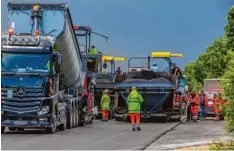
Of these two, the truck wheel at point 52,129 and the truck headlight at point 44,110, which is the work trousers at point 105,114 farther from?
the truck headlight at point 44,110

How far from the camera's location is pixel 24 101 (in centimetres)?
2258

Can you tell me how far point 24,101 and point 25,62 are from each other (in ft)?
4.35

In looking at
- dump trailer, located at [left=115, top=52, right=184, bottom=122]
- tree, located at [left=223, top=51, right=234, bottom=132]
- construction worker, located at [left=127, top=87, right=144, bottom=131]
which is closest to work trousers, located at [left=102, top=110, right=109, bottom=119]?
dump trailer, located at [left=115, top=52, right=184, bottom=122]

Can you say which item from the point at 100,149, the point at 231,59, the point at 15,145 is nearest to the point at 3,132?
the point at 15,145

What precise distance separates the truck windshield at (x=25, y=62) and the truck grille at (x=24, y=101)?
0.69m

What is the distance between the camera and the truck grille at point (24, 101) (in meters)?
22.5

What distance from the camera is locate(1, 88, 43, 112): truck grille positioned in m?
22.5

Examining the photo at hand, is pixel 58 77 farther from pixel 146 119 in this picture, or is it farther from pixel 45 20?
pixel 146 119

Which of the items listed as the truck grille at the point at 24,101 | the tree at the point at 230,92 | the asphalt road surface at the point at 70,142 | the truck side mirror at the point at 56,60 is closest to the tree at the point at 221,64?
the tree at the point at 230,92

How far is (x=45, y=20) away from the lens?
24250mm

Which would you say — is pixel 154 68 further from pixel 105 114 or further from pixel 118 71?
pixel 105 114

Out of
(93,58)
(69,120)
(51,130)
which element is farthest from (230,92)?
(93,58)

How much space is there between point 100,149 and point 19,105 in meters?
6.77

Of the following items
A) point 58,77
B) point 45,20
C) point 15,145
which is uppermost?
point 45,20
